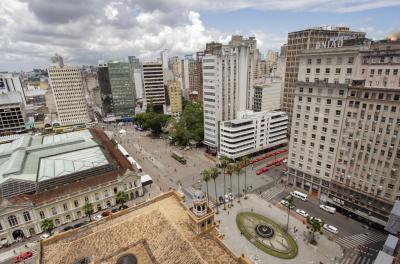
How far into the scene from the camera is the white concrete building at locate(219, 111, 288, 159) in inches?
3545

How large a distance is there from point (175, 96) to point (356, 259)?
157 m

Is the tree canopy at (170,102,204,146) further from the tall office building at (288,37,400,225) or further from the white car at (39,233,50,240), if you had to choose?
the white car at (39,233,50,240)

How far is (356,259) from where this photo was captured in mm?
49406

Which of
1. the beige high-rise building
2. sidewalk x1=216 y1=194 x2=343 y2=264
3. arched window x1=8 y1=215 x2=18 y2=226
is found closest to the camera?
sidewalk x1=216 y1=194 x2=343 y2=264

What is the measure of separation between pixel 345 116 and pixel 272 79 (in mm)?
80155

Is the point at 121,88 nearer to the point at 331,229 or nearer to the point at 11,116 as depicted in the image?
the point at 11,116

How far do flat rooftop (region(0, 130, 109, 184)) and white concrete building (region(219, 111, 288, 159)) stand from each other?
47980mm

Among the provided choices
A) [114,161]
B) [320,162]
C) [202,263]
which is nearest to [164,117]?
[114,161]

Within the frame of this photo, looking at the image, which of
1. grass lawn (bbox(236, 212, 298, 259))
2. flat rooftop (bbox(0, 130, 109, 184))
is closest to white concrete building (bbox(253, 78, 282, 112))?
grass lawn (bbox(236, 212, 298, 259))

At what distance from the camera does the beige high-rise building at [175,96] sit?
7083 inches

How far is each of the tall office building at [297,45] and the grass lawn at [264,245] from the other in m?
76.3

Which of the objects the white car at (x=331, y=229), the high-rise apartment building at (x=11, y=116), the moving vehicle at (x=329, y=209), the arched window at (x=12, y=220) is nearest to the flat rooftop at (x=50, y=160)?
the arched window at (x=12, y=220)

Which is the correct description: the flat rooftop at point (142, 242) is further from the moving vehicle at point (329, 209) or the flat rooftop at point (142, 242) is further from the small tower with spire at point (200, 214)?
the moving vehicle at point (329, 209)

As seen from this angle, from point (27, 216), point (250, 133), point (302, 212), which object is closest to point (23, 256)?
point (27, 216)
